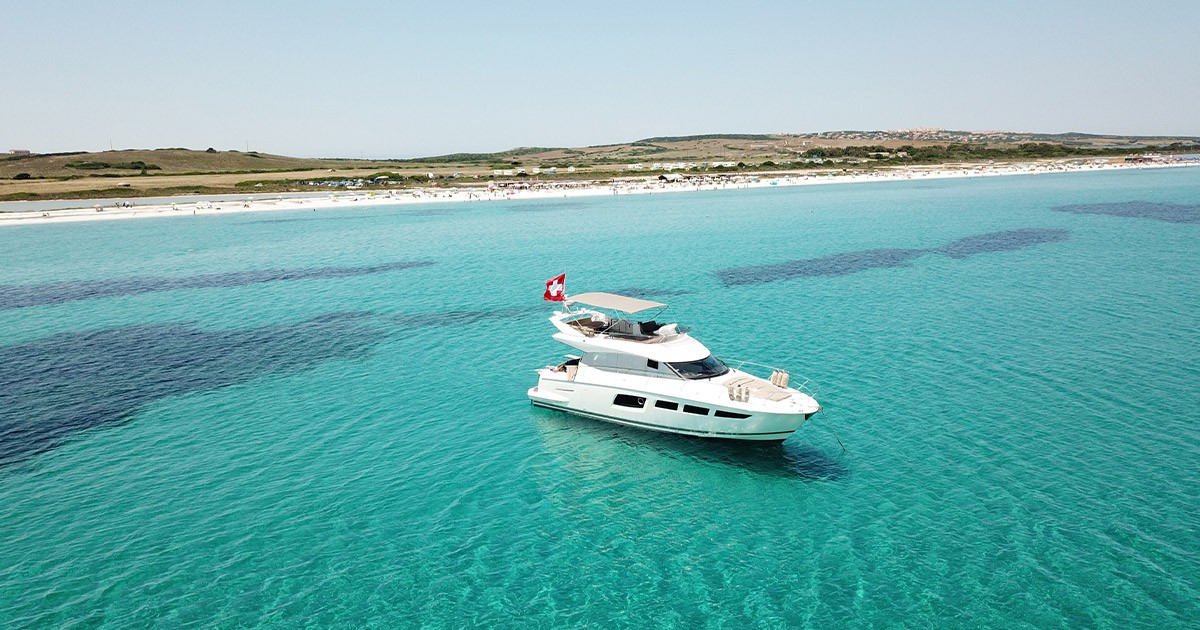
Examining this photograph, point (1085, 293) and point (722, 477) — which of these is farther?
point (1085, 293)

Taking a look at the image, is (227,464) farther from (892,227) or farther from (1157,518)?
(892,227)

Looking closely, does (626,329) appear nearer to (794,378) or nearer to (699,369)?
(699,369)

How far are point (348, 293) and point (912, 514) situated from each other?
2372 inches

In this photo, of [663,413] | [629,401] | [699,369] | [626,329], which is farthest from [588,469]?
[626,329]

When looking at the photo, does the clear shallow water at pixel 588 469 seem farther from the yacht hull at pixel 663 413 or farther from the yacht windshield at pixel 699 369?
the yacht windshield at pixel 699 369

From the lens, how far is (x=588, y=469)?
96.9 feet

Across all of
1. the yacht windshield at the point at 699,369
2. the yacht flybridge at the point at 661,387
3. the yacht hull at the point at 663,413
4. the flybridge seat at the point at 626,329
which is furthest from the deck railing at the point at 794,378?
the yacht hull at the point at 663,413

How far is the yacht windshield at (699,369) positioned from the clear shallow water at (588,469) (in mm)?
3151

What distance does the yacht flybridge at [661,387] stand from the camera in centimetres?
2934

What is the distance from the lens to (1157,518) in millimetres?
23281

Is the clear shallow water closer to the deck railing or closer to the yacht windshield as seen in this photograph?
the deck railing

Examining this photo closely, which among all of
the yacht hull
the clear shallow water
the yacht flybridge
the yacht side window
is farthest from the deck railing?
the yacht side window

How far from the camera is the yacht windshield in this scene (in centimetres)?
3150

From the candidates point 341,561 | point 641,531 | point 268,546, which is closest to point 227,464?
point 268,546
